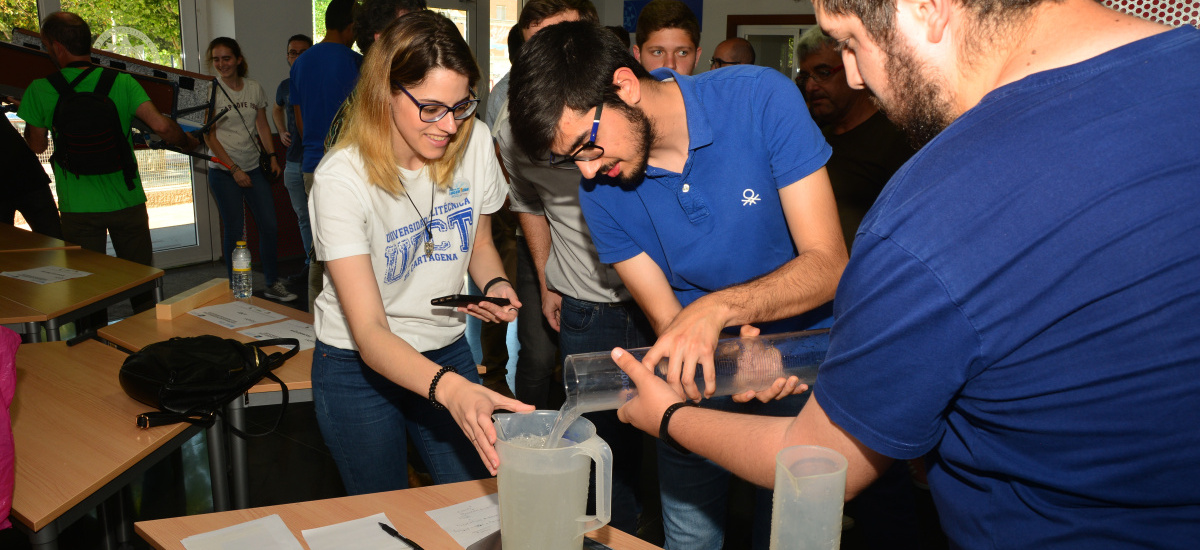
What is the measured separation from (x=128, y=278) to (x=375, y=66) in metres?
2.05

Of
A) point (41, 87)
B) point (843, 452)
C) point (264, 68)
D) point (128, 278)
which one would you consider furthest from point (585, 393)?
point (264, 68)

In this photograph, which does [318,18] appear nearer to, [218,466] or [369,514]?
[218,466]

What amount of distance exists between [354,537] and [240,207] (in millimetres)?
4516

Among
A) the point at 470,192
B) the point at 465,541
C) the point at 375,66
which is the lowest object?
the point at 465,541

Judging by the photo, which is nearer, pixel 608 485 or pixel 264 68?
pixel 608 485

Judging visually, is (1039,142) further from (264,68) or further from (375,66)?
(264,68)

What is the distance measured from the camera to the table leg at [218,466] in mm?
2182

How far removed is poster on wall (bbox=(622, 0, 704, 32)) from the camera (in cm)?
955

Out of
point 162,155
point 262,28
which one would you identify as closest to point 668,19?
point 262,28

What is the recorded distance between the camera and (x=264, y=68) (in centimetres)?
629

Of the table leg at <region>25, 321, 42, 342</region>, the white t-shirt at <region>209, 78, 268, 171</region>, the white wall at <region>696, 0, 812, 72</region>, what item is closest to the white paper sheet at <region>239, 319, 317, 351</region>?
the table leg at <region>25, 321, 42, 342</region>

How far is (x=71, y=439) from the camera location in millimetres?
1764

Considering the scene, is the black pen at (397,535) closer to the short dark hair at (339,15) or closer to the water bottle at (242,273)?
the water bottle at (242,273)

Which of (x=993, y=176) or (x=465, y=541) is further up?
(x=993, y=176)
